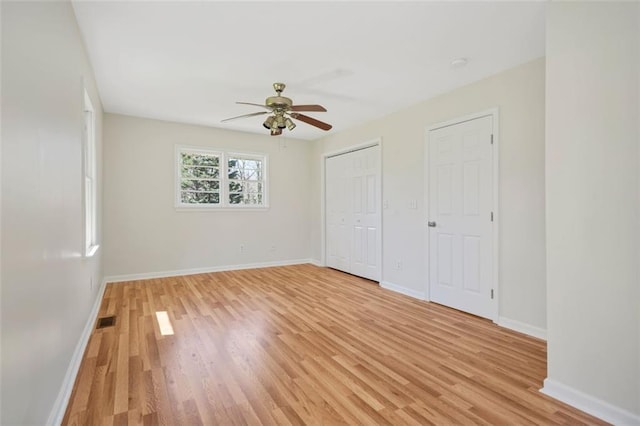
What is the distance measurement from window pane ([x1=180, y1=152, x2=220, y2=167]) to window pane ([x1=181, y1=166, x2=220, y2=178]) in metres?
0.07

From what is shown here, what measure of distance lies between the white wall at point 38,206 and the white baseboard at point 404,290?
11.8ft

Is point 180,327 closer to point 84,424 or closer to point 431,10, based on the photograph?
point 84,424

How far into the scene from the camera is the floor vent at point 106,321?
10.2 ft

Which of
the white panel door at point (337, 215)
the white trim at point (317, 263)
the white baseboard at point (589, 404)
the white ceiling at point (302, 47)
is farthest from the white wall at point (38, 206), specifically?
the white trim at point (317, 263)

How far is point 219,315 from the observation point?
340cm

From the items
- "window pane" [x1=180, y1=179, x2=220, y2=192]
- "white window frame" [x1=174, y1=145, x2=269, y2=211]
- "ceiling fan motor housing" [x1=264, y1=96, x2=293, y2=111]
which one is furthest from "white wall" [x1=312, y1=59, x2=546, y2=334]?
"window pane" [x1=180, y1=179, x2=220, y2=192]

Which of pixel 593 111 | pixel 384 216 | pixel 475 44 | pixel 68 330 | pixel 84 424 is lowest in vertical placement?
pixel 84 424

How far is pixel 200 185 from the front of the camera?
5.57m

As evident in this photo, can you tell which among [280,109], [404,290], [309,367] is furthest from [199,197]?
[309,367]

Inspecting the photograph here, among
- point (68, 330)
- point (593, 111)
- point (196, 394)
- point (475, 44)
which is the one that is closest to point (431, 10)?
point (475, 44)

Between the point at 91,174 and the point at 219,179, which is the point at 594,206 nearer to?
the point at 91,174

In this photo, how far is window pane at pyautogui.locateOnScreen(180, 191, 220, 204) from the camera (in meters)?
5.44

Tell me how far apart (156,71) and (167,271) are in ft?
10.7

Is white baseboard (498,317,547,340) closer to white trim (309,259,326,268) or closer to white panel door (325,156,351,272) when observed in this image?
white panel door (325,156,351,272)
